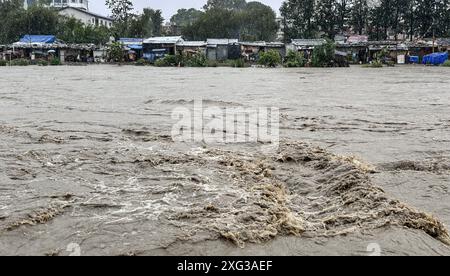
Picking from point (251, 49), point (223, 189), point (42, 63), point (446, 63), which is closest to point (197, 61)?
point (251, 49)

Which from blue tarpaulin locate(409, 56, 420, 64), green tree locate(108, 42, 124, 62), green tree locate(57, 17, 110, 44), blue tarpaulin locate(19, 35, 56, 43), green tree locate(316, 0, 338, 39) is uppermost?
green tree locate(316, 0, 338, 39)

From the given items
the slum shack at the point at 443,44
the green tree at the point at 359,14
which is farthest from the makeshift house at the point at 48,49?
the slum shack at the point at 443,44

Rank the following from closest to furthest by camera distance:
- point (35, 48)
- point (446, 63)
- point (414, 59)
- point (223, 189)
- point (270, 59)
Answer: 1. point (223, 189)
2. point (446, 63)
3. point (270, 59)
4. point (414, 59)
5. point (35, 48)

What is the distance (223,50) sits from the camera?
2227 inches

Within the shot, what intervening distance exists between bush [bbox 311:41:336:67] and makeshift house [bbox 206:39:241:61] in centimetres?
1189

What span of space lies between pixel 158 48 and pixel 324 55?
19532 mm

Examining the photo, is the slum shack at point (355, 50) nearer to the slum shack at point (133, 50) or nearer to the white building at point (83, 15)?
the slum shack at point (133, 50)

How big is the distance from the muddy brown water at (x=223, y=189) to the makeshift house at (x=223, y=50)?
147ft

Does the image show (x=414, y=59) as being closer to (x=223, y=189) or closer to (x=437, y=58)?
(x=437, y=58)

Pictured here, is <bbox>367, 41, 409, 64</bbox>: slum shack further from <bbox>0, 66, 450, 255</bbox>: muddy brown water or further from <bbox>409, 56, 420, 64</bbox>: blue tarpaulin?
<bbox>0, 66, 450, 255</bbox>: muddy brown water

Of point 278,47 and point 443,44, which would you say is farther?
point 278,47

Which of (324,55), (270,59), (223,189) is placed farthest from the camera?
(270,59)

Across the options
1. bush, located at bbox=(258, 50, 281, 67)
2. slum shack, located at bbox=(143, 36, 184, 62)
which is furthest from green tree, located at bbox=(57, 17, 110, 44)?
bush, located at bbox=(258, 50, 281, 67)

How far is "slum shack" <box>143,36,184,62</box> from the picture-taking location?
55.9 metres
